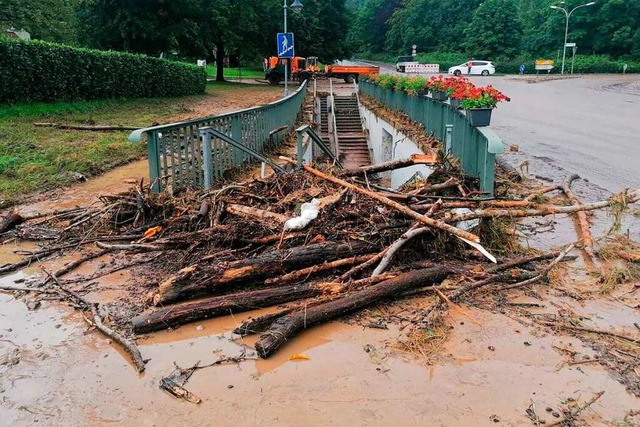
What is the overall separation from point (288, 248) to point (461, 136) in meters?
4.20

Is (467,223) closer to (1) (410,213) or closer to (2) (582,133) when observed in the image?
(1) (410,213)

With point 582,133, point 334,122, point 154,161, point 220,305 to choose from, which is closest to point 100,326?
point 220,305

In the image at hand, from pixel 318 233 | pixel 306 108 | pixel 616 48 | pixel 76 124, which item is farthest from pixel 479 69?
pixel 318 233

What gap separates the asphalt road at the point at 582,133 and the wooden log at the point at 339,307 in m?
5.53

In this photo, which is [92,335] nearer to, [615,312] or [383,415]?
[383,415]

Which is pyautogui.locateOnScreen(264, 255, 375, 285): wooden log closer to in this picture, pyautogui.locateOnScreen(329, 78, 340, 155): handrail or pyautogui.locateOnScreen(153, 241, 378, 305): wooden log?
pyautogui.locateOnScreen(153, 241, 378, 305): wooden log

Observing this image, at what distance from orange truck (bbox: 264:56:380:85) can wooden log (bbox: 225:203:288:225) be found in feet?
120

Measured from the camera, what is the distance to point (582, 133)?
15.3 metres

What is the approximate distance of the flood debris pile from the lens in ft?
15.2

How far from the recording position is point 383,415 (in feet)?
10.9

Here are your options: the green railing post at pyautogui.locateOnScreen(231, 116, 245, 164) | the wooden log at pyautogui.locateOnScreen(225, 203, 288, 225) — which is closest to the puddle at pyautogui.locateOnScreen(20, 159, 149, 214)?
the green railing post at pyautogui.locateOnScreen(231, 116, 245, 164)

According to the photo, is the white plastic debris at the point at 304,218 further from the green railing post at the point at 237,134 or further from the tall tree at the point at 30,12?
the tall tree at the point at 30,12

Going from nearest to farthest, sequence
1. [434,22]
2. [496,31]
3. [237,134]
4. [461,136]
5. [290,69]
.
A: [461,136] → [237,134] → [290,69] → [496,31] → [434,22]

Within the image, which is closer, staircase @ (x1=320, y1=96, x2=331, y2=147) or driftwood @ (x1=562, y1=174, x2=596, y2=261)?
driftwood @ (x1=562, y1=174, x2=596, y2=261)
